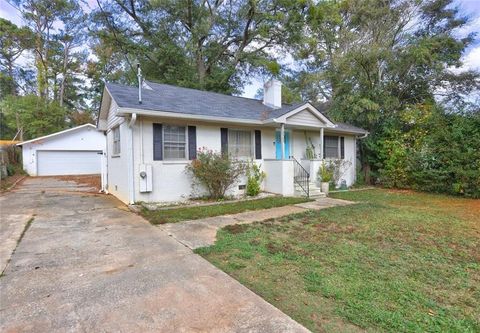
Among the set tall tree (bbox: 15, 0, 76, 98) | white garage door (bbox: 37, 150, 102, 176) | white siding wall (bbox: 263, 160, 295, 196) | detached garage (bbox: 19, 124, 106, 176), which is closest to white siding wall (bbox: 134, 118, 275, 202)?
white siding wall (bbox: 263, 160, 295, 196)

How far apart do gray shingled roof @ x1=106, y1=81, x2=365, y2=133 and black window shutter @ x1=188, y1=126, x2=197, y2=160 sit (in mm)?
613

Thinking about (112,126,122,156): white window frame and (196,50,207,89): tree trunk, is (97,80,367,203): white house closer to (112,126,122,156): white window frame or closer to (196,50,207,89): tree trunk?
(112,126,122,156): white window frame

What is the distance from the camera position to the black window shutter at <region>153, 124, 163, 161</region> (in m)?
7.73

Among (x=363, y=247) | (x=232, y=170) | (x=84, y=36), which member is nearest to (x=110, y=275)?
(x=363, y=247)

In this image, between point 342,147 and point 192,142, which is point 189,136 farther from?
point 342,147

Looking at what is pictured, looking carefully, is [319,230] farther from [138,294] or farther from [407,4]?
[407,4]

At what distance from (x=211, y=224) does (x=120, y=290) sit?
2.81 metres

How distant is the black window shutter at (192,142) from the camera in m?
8.29

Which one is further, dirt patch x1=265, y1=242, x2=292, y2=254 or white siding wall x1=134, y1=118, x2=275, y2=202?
white siding wall x1=134, y1=118, x2=275, y2=202

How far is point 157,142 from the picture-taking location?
7.77 meters

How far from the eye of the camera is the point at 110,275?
3117 millimetres

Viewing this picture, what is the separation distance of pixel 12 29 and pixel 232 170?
1061 inches

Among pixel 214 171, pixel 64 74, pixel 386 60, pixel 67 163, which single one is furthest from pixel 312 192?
pixel 64 74

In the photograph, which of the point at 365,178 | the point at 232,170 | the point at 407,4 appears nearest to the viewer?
the point at 232,170
